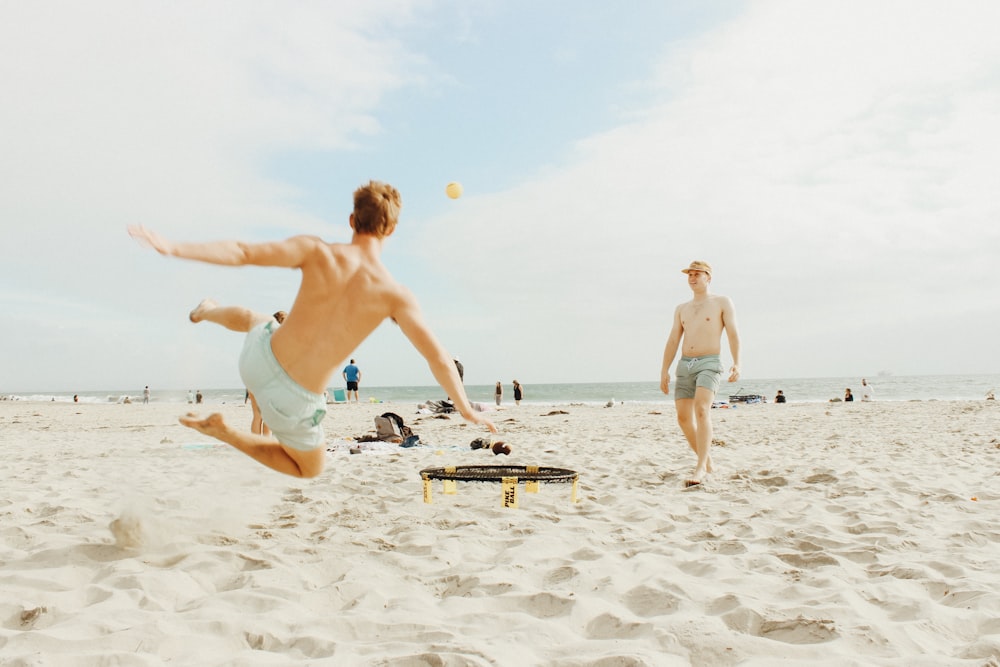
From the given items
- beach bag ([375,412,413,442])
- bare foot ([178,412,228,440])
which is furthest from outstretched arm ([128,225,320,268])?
beach bag ([375,412,413,442])

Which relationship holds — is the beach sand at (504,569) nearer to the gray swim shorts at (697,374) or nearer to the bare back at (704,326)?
the gray swim shorts at (697,374)

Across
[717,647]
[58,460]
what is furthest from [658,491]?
[58,460]

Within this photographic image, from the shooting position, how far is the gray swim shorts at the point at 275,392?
335cm

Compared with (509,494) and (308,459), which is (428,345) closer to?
(308,459)

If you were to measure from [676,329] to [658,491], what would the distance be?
76.1 inches

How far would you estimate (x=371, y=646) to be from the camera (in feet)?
8.01

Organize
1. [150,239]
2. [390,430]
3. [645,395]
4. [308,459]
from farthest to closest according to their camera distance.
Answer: [645,395]
[390,430]
[308,459]
[150,239]

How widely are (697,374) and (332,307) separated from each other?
14.2ft

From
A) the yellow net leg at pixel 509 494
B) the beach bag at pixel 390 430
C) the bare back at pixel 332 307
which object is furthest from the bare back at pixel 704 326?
the beach bag at pixel 390 430

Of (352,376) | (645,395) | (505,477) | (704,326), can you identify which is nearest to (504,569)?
(505,477)

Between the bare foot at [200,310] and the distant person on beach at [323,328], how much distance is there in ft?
1.55

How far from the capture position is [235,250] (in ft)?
9.33

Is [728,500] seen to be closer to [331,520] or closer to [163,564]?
[331,520]

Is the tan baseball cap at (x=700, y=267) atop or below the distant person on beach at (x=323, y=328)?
atop
